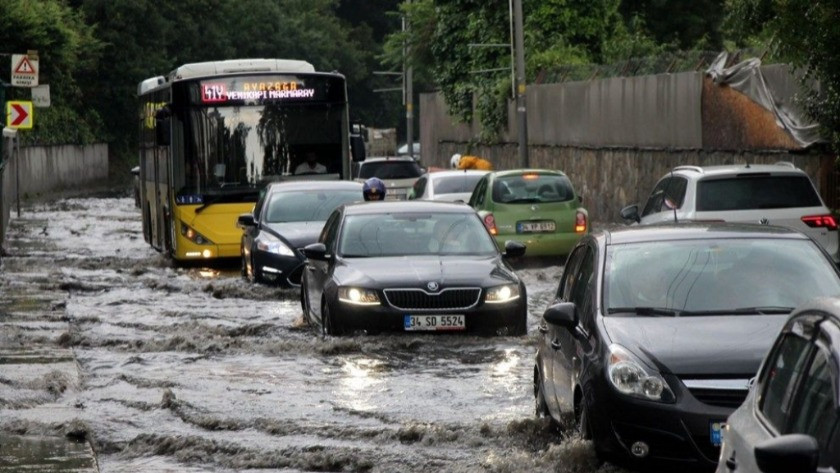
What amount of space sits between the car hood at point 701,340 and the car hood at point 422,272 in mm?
6613

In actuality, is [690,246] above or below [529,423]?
above

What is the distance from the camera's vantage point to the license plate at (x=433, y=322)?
16344mm

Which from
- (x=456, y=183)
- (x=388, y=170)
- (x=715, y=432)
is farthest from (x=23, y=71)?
(x=715, y=432)

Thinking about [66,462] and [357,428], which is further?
[357,428]

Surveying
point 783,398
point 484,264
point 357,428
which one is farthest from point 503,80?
point 783,398

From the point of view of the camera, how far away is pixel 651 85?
37.4 metres

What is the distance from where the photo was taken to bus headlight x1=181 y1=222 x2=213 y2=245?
28031 millimetres

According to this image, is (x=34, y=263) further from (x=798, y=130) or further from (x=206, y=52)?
(x=206, y=52)

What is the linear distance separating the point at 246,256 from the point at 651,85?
14.0m

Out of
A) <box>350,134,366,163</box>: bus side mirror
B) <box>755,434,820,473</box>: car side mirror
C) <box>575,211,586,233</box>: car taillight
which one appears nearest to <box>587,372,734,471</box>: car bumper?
<box>755,434,820,473</box>: car side mirror

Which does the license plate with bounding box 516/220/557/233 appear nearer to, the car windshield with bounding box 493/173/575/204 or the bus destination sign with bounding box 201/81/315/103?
the car windshield with bounding box 493/173/575/204

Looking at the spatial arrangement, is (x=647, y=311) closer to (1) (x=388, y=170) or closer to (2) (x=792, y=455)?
(2) (x=792, y=455)

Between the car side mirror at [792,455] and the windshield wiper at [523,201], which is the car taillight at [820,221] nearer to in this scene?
the windshield wiper at [523,201]

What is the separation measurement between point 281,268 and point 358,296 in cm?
758
